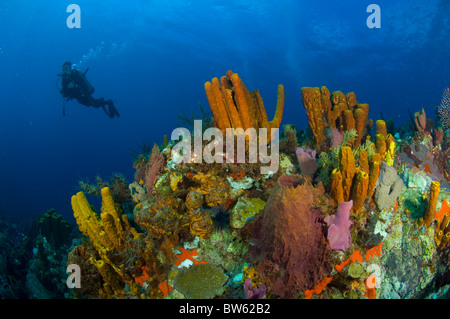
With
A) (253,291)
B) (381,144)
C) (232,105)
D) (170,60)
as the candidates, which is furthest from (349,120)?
(170,60)

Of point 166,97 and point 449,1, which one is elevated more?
point 166,97

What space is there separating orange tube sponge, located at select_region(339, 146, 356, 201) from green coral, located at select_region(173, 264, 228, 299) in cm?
196

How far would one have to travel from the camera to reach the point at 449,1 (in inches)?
895

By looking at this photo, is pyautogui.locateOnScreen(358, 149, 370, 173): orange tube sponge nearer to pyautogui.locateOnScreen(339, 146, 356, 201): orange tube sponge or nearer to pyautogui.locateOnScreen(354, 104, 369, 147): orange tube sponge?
pyautogui.locateOnScreen(339, 146, 356, 201): orange tube sponge

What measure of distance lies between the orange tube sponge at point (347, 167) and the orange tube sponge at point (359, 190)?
2.9 inches

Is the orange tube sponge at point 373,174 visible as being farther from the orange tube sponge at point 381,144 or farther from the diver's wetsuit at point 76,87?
the diver's wetsuit at point 76,87

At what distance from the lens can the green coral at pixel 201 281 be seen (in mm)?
2957

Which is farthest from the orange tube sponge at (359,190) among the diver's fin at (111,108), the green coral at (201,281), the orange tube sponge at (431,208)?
the diver's fin at (111,108)

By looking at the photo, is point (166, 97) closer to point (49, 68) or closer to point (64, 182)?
point (49, 68)

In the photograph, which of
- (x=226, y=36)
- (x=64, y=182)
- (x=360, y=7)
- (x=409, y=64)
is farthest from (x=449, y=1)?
(x=64, y=182)

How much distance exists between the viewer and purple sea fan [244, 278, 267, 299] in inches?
104

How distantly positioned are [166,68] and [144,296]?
64654 mm

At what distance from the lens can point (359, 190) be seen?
2.97 metres

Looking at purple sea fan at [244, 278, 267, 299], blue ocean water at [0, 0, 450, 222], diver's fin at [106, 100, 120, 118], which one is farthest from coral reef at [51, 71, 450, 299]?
diver's fin at [106, 100, 120, 118]
